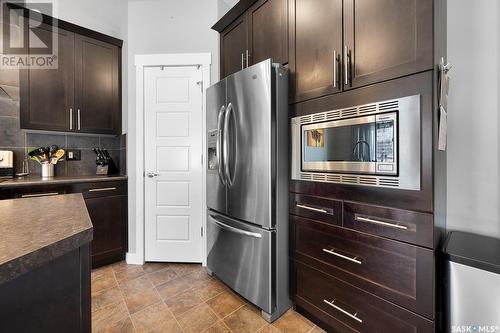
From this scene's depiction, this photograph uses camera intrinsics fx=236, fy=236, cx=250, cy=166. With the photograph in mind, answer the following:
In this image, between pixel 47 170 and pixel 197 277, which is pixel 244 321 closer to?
pixel 197 277

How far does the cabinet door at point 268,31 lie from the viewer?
5.94 feet

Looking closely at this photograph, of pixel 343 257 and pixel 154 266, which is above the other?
pixel 343 257

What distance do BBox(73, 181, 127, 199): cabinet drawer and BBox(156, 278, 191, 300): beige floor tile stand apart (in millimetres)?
1153

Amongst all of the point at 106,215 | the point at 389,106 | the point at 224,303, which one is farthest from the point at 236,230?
the point at 106,215

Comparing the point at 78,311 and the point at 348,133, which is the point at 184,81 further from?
the point at 78,311

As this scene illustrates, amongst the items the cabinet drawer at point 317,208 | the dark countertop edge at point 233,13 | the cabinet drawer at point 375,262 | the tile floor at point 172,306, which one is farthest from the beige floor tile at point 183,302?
the dark countertop edge at point 233,13

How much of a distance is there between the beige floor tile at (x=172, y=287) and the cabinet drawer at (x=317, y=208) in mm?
1267

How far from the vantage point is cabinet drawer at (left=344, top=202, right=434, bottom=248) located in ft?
3.66

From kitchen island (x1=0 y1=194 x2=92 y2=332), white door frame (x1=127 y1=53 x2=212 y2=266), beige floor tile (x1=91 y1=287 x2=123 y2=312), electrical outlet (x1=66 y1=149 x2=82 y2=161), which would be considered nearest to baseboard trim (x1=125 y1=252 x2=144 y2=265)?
white door frame (x1=127 y1=53 x2=212 y2=266)

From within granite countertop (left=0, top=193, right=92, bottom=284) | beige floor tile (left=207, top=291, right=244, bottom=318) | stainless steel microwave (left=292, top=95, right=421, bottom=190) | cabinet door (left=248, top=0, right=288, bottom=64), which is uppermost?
cabinet door (left=248, top=0, right=288, bottom=64)

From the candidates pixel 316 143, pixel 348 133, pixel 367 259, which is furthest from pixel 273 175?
pixel 367 259

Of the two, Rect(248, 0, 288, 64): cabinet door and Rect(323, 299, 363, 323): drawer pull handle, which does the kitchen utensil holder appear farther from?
Rect(323, 299, 363, 323): drawer pull handle

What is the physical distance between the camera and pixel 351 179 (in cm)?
138

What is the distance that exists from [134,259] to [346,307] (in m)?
2.29
